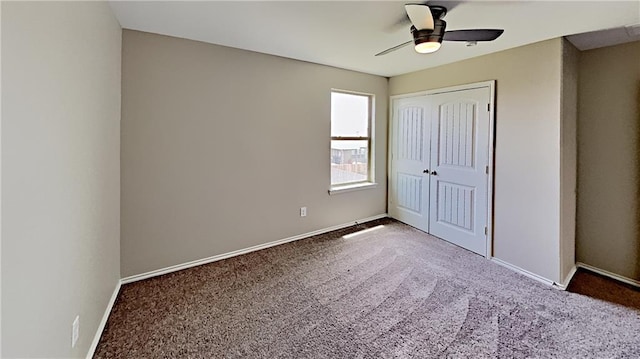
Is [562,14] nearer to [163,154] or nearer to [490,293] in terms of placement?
[490,293]

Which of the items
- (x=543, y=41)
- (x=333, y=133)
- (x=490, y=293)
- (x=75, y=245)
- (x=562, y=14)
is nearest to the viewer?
(x=75, y=245)

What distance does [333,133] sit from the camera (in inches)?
170

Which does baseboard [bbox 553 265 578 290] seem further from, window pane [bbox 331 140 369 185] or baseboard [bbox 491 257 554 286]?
window pane [bbox 331 140 369 185]

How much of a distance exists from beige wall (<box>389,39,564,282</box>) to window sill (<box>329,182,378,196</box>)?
180 centimetres

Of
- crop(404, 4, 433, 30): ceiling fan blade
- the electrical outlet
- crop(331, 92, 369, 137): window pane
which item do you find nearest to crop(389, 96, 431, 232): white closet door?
crop(331, 92, 369, 137): window pane

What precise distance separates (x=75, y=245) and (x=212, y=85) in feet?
6.62

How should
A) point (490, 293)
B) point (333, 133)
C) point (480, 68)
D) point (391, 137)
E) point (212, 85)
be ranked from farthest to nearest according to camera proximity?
point (391, 137) < point (333, 133) < point (480, 68) < point (212, 85) < point (490, 293)

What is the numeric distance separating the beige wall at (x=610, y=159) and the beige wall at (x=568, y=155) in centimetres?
15

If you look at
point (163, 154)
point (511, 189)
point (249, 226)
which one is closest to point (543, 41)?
point (511, 189)

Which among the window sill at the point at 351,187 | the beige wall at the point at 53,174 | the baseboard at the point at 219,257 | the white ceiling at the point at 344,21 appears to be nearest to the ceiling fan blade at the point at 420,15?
the white ceiling at the point at 344,21

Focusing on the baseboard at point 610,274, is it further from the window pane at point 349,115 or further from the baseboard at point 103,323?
the baseboard at point 103,323

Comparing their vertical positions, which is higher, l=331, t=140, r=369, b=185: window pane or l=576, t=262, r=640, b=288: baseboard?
l=331, t=140, r=369, b=185: window pane

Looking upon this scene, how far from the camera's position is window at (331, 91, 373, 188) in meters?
4.36

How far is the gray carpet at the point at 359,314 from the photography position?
1.94 m
